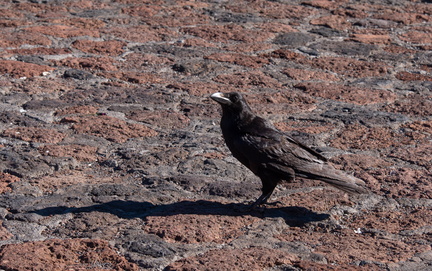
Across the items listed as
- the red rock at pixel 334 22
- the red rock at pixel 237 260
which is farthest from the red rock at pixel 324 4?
the red rock at pixel 237 260

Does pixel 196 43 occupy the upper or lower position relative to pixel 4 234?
upper

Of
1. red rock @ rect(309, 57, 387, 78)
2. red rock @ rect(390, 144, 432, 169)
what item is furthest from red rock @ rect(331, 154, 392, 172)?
red rock @ rect(309, 57, 387, 78)

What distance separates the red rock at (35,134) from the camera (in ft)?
16.0

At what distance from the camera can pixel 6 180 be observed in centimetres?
426

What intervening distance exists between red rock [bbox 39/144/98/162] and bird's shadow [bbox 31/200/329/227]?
698 millimetres

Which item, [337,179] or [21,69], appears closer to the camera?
[337,179]

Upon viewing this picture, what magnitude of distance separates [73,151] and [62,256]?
1.46m

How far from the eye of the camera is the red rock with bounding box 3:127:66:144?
4.89 m

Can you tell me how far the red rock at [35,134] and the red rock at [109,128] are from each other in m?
0.18

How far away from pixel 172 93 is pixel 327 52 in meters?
1.83

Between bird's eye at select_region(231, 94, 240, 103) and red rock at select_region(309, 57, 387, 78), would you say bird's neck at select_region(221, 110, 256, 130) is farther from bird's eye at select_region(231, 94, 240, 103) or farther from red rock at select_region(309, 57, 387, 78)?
red rock at select_region(309, 57, 387, 78)

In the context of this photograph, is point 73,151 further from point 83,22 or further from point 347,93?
point 83,22

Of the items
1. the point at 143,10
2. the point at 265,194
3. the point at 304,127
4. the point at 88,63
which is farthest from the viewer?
the point at 143,10

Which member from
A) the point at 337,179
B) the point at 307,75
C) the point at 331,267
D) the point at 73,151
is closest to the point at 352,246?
the point at 331,267
